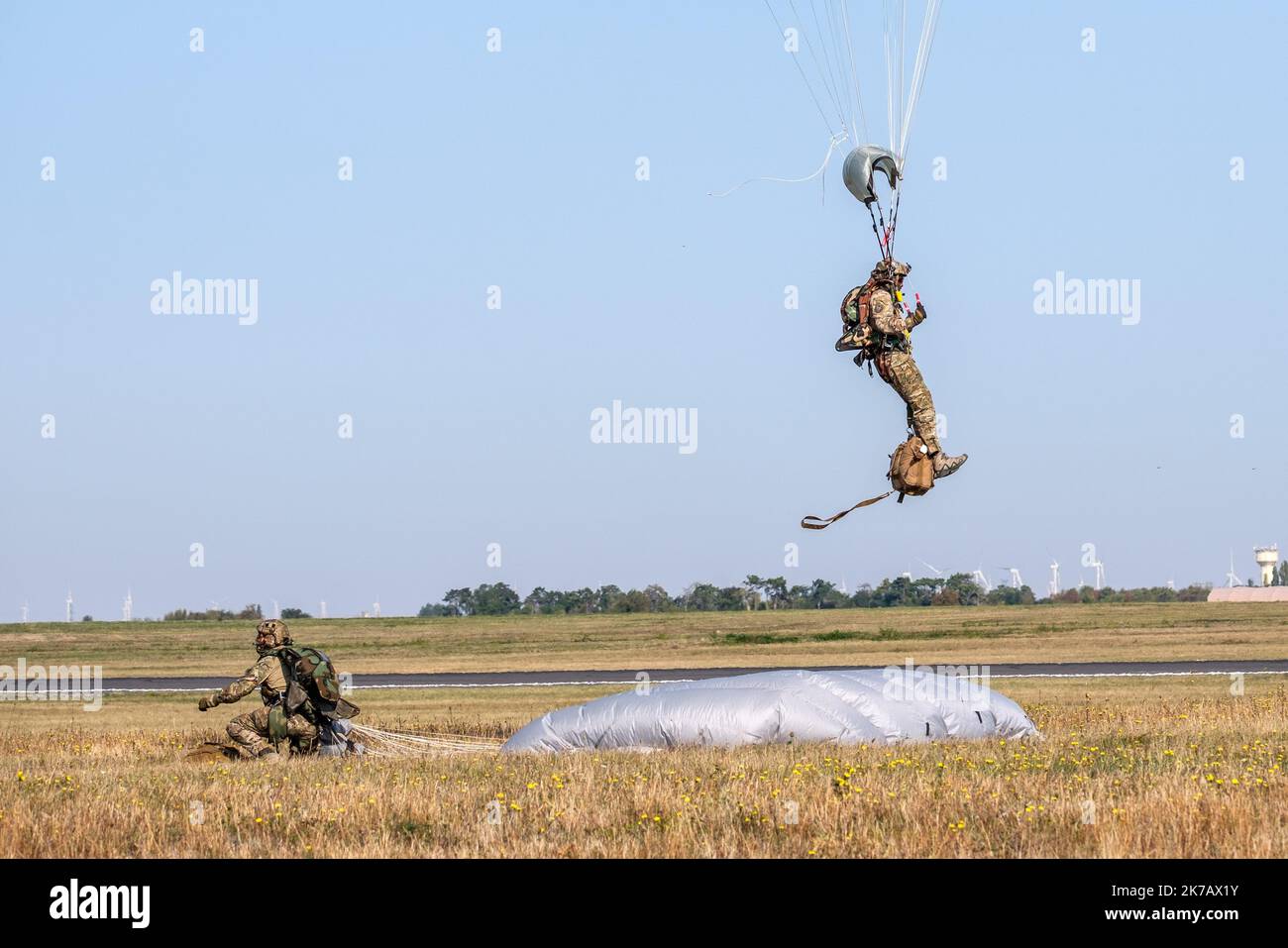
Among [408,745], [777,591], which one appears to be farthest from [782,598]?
[408,745]

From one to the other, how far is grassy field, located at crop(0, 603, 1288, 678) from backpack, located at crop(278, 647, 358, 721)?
27.6 metres

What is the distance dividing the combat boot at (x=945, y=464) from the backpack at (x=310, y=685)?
907 centimetres

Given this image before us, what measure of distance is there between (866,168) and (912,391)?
2.39 metres

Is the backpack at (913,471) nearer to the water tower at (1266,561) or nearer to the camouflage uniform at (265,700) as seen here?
the camouflage uniform at (265,700)

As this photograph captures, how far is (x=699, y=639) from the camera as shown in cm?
6450

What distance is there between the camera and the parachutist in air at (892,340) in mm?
16359

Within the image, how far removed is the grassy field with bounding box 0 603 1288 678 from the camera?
172 feet

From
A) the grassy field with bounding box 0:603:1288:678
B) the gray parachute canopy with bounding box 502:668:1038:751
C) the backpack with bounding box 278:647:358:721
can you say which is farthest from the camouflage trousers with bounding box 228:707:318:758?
the grassy field with bounding box 0:603:1288:678

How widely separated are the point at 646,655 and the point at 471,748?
34.0m

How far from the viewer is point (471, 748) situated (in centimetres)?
2175

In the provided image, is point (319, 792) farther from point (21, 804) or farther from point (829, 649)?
point (829, 649)

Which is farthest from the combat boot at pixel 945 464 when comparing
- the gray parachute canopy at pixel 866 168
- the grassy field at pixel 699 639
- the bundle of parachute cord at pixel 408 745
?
the grassy field at pixel 699 639

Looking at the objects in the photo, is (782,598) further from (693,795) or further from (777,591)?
(693,795)
